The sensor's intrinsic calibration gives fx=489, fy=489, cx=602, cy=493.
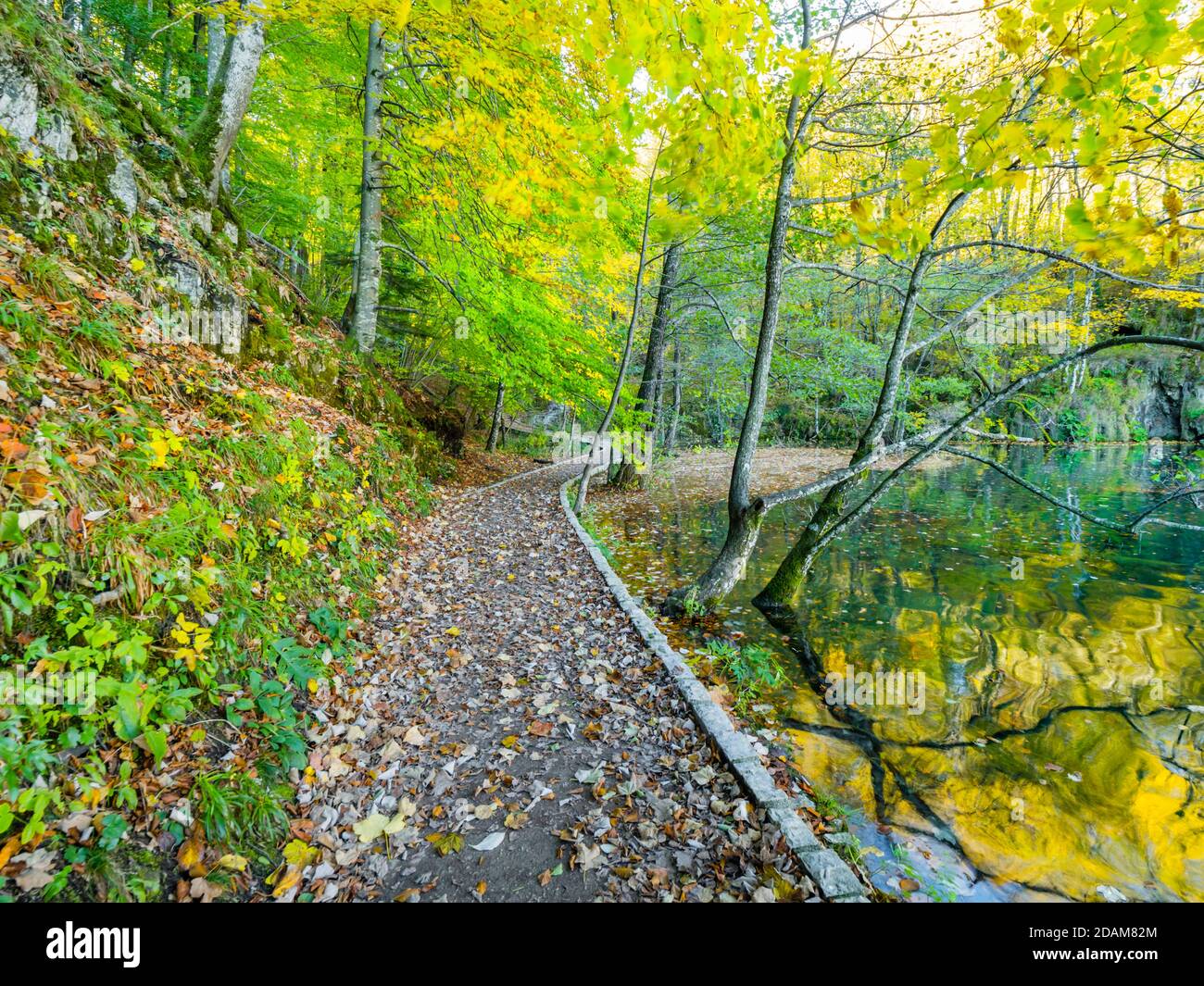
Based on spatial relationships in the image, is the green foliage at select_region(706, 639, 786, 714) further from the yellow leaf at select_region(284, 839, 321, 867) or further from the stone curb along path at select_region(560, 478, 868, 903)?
the yellow leaf at select_region(284, 839, 321, 867)

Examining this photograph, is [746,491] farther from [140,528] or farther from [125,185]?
[125,185]

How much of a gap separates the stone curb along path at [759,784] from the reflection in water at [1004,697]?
79 centimetres

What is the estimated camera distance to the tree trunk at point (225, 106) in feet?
22.8

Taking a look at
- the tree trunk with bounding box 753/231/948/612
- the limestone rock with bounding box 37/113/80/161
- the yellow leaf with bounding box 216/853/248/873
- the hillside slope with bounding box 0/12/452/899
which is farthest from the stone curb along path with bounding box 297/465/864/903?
the limestone rock with bounding box 37/113/80/161

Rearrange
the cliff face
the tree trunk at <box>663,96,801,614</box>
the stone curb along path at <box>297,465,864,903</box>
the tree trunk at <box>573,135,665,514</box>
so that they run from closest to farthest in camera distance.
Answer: the stone curb along path at <box>297,465,864,903</box> → the tree trunk at <box>663,96,801,614</box> → the tree trunk at <box>573,135,665,514</box> → the cliff face

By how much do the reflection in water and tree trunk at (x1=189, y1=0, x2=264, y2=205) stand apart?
8.72m

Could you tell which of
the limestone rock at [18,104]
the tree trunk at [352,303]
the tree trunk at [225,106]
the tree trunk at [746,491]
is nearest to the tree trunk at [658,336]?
the tree trunk at [746,491]

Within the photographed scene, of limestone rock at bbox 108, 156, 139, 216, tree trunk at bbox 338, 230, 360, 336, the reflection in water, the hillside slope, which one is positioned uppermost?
tree trunk at bbox 338, 230, 360, 336

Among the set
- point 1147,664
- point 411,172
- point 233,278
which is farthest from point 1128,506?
point 233,278

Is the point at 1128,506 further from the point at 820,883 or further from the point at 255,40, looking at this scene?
the point at 255,40

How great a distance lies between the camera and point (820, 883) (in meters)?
2.40

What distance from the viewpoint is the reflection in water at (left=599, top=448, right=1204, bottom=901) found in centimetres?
335

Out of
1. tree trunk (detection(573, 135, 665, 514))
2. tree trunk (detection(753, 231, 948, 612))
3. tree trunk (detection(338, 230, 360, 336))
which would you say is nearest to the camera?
tree trunk (detection(753, 231, 948, 612))
